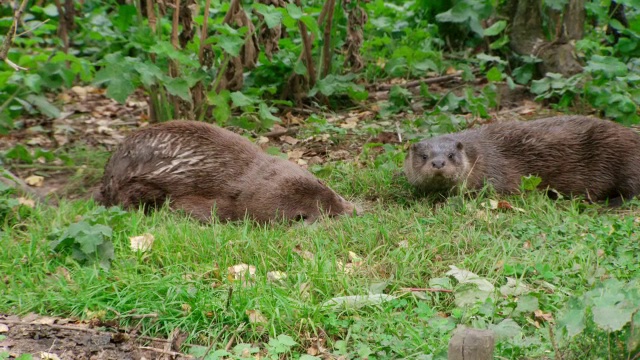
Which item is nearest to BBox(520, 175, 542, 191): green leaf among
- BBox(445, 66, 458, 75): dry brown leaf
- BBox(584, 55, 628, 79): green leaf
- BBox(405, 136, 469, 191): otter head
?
BBox(405, 136, 469, 191): otter head

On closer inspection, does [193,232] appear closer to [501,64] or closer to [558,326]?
[558,326]

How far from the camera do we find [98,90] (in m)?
9.51

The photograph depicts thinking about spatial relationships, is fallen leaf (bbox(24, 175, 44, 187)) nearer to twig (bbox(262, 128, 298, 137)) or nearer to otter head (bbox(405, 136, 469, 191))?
twig (bbox(262, 128, 298, 137))

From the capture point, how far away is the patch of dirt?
12.6 feet

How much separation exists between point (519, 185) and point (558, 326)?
302cm

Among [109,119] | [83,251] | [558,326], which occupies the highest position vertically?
[558,326]

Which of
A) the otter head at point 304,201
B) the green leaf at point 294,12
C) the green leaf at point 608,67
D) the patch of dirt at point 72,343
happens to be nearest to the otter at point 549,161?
the otter head at point 304,201

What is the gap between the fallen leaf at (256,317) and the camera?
392 cm

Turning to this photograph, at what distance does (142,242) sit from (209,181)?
1.12 m

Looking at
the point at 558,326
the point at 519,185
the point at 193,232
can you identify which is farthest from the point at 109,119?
the point at 558,326

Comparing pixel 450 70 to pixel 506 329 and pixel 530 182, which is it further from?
pixel 506 329

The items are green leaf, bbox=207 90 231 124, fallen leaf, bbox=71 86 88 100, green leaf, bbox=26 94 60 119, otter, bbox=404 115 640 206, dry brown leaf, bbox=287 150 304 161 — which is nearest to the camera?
otter, bbox=404 115 640 206

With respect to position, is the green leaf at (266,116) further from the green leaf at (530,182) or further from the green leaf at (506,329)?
the green leaf at (506,329)

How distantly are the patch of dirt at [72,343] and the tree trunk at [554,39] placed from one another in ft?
19.0
